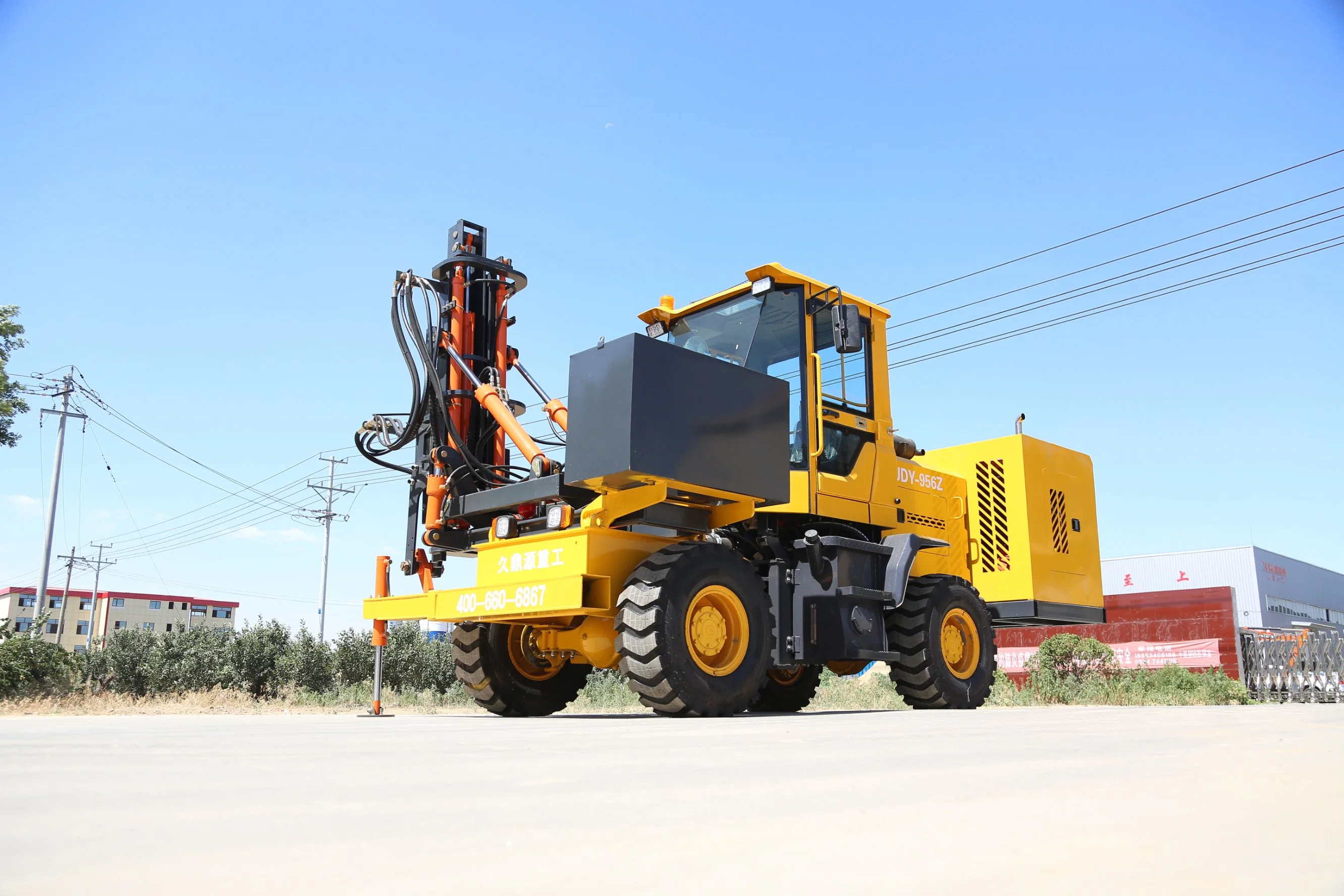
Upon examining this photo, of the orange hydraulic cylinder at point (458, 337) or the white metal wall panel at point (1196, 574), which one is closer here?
the orange hydraulic cylinder at point (458, 337)

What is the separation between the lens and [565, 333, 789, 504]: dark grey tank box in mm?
5598

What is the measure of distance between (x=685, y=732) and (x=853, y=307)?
439 cm

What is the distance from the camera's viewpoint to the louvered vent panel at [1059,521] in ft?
32.4

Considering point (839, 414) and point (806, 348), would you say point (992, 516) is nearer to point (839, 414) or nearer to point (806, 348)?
point (839, 414)

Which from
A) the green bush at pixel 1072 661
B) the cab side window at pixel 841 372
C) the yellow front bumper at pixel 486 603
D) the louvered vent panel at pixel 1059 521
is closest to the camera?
the yellow front bumper at pixel 486 603

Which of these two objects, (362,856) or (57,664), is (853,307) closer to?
(362,856)

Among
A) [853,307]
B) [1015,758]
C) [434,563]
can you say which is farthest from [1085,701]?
[1015,758]

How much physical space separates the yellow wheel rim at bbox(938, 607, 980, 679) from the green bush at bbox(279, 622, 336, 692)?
35.2 feet

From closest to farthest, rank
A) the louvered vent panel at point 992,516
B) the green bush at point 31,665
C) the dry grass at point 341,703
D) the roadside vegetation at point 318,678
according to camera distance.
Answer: the dry grass at point 341,703, the louvered vent panel at point 992,516, the roadside vegetation at point 318,678, the green bush at point 31,665

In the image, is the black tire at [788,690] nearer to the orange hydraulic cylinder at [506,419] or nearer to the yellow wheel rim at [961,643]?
the yellow wheel rim at [961,643]

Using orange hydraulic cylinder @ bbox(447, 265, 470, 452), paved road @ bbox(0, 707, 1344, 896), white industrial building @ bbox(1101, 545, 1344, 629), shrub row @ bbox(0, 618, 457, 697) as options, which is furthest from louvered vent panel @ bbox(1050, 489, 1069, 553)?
white industrial building @ bbox(1101, 545, 1344, 629)

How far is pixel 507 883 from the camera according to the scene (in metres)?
1.04

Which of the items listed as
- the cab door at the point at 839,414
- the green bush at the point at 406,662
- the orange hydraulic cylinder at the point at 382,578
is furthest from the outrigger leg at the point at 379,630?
the green bush at the point at 406,662

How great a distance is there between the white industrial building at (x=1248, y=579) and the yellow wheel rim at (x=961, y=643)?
4715cm
